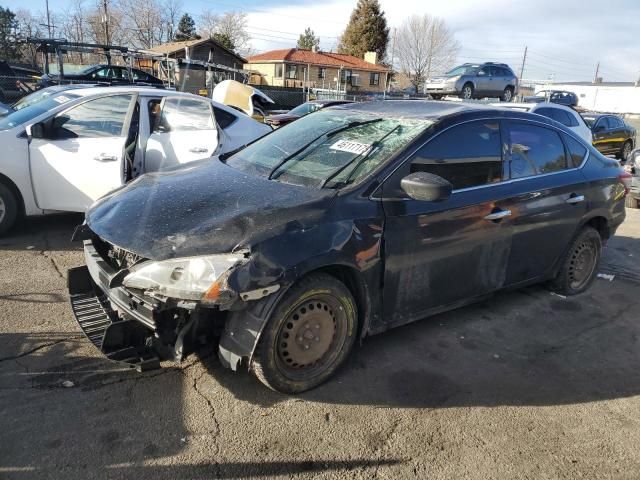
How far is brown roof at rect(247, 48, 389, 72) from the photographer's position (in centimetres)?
5186

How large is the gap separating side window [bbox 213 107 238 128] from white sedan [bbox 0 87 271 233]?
0.95ft

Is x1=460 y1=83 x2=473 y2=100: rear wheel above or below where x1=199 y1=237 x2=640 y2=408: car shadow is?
above

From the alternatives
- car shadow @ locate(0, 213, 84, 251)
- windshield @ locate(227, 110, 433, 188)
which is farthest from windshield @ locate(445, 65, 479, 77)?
windshield @ locate(227, 110, 433, 188)

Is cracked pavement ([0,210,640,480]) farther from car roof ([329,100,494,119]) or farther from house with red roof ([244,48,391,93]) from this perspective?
house with red roof ([244,48,391,93])

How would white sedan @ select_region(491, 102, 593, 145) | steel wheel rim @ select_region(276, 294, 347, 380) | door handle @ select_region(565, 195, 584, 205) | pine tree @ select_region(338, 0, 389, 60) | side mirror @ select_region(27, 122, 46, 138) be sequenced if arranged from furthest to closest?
pine tree @ select_region(338, 0, 389, 60), white sedan @ select_region(491, 102, 593, 145), side mirror @ select_region(27, 122, 46, 138), door handle @ select_region(565, 195, 584, 205), steel wheel rim @ select_region(276, 294, 347, 380)

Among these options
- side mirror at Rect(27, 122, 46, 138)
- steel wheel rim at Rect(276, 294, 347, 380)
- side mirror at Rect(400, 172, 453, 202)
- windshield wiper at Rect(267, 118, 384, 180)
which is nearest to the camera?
steel wheel rim at Rect(276, 294, 347, 380)

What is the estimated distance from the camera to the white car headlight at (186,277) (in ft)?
8.54

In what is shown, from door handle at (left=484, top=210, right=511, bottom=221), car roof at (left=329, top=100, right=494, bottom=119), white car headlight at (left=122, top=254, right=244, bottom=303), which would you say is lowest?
white car headlight at (left=122, top=254, right=244, bottom=303)

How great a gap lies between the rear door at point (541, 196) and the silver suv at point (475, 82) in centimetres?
1434

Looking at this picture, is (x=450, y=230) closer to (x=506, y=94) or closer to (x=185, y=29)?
(x=506, y=94)

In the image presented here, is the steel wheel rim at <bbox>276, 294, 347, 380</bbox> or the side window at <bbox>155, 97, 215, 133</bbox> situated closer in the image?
the steel wheel rim at <bbox>276, 294, 347, 380</bbox>

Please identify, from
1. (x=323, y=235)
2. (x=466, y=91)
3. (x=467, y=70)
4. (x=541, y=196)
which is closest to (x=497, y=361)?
(x=541, y=196)

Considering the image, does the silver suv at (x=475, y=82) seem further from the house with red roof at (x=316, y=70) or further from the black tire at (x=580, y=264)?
the house with red roof at (x=316, y=70)

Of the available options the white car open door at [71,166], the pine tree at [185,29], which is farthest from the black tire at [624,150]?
the pine tree at [185,29]
